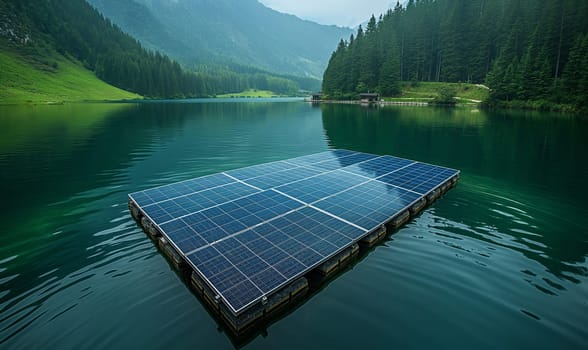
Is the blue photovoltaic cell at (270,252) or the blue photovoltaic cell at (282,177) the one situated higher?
the blue photovoltaic cell at (282,177)

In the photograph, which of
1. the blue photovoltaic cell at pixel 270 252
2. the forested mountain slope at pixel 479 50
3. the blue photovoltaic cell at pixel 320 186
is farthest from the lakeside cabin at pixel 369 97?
the blue photovoltaic cell at pixel 270 252

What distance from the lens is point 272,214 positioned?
17.2 metres

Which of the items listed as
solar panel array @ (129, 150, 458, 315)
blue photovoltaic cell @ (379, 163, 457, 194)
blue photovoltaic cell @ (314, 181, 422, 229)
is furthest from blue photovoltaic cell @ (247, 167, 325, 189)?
blue photovoltaic cell @ (379, 163, 457, 194)

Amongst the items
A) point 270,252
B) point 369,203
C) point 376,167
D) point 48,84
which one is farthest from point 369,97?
point 48,84

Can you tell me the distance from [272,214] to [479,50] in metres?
163

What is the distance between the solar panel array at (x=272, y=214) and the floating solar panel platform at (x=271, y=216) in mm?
49

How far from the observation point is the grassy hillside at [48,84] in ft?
410

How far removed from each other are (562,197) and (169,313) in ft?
105

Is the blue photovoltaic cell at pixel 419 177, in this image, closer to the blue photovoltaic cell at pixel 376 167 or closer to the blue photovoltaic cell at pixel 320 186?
the blue photovoltaic cell at pixel 376 167

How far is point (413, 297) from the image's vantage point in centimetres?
1225

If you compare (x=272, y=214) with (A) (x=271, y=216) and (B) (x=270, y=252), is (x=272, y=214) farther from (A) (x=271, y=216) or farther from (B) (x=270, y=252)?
(B) (x=270, y=252)

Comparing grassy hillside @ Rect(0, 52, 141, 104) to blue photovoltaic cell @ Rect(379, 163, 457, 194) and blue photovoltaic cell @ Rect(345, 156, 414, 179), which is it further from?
blue photovoltaic cell @ Rect(379, 163, 457, 194)

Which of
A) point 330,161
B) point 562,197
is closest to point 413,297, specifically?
point 330,161

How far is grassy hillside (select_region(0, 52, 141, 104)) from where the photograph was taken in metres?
125
